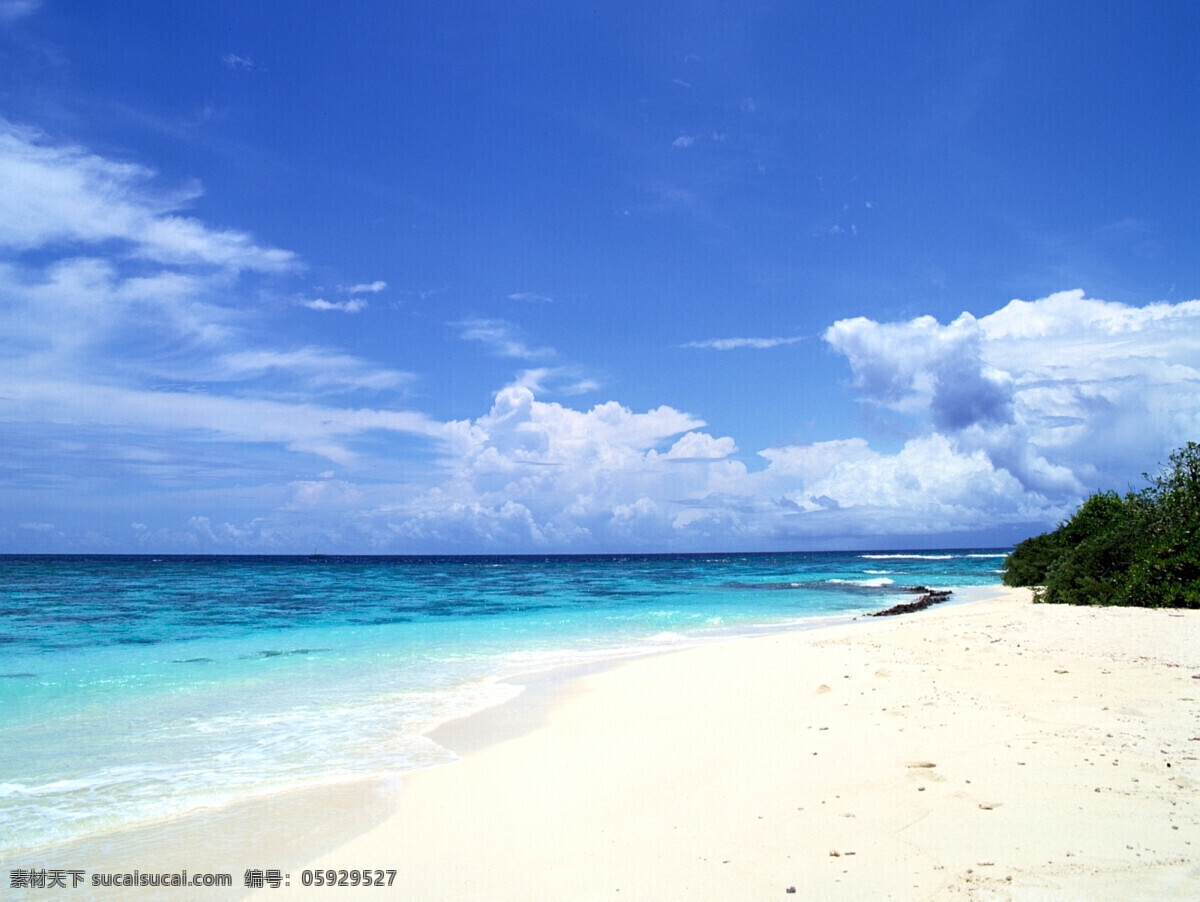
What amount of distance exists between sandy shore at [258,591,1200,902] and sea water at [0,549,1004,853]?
2095 mm

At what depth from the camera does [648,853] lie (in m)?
5.36

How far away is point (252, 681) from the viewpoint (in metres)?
14.4

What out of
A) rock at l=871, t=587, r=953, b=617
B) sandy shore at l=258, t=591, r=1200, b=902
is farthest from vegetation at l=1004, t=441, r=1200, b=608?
sandy shore at l=258, t=591, r=1200, b=902

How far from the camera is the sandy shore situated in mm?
4711

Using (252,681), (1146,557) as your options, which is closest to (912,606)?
(1146,557)

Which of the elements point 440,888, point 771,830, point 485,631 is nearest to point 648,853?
point 771,830

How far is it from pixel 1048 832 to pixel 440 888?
15.1ft

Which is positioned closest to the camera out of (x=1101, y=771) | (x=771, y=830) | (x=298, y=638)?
(x=771, y=830)

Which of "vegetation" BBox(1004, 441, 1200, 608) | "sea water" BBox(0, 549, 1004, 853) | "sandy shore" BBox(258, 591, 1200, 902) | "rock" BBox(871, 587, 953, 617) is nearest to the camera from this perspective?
"sandy shore" BBox(258, 591, 1200, 902)

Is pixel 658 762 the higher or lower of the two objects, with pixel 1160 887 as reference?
lower

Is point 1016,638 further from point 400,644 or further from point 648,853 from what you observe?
point 400,644

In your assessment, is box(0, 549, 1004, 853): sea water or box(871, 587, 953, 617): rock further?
box(871, 587, 953, 617): rock

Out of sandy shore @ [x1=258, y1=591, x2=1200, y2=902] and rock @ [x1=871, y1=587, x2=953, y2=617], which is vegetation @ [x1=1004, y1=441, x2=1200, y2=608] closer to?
rock @ [x1=871, y1=587, x2=953, y2=617]

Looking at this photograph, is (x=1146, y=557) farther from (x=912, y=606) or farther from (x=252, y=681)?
(x=252, y=681)
